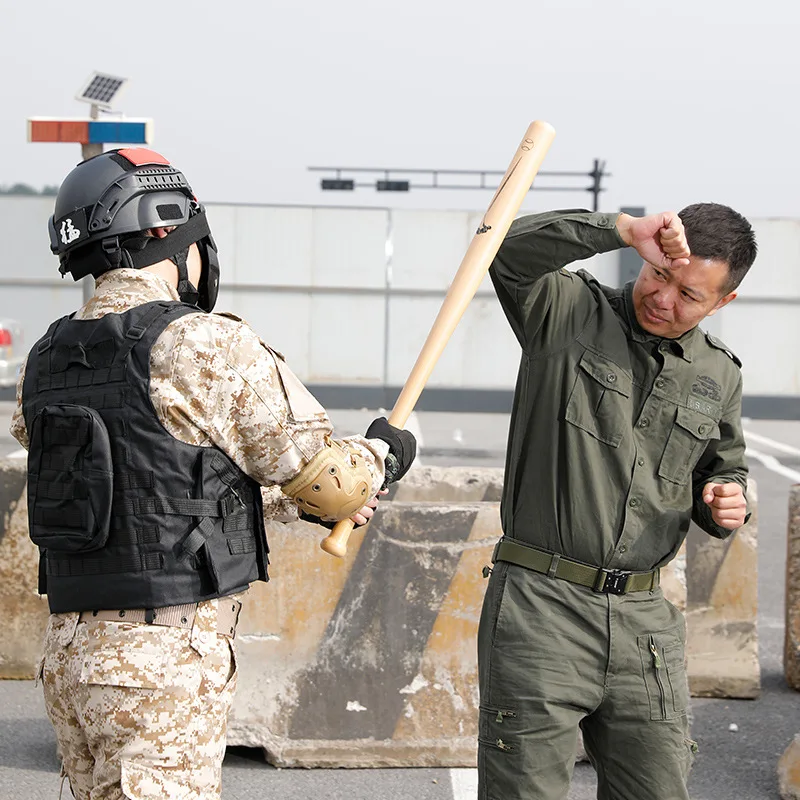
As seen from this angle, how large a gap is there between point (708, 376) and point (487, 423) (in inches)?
552

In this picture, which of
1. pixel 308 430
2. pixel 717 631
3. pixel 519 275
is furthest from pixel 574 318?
pixel 717 631

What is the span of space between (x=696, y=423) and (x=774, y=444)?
Result: 1298 cm

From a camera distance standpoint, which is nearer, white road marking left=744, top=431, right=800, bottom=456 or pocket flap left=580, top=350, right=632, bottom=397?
pocket flap left=580, top=350, right=632, bottom=397

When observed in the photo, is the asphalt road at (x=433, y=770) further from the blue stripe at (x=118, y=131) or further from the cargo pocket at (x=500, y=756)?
the blue stripe at (x=118, y=131)

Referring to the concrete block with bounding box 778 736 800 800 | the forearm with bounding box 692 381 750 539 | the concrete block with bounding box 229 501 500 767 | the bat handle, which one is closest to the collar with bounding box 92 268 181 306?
the bat handle

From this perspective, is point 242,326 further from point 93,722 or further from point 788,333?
point 788,333

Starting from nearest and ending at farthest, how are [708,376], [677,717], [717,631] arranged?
1. [677,717]
2. [708,376]
3. [717,631]

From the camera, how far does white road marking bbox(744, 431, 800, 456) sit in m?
14.6

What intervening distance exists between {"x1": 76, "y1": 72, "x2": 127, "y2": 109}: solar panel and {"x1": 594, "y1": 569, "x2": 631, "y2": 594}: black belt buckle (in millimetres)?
5452

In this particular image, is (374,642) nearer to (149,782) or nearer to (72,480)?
(149,782)

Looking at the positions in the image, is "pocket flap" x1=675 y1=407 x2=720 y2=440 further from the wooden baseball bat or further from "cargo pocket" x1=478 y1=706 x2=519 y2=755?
"cargo pocket" x1=478 y1=706 x2=519 y2=755

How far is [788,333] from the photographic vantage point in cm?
1823

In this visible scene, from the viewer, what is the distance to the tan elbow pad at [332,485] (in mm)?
2537

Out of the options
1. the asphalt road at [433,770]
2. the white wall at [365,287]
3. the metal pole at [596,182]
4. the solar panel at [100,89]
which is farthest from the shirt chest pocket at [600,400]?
the metal pole at [596,182]
